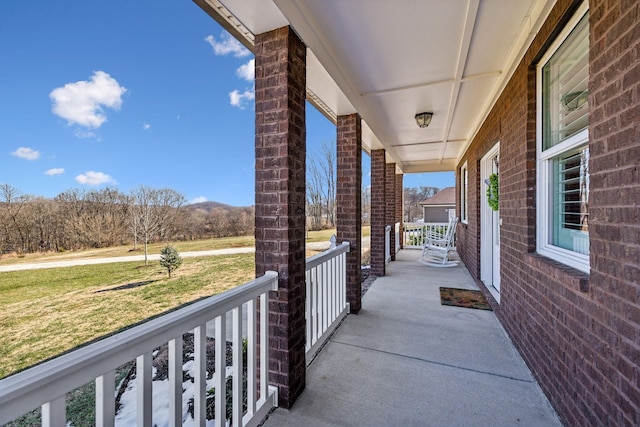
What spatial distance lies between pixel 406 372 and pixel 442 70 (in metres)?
2.85

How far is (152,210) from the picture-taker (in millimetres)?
3367

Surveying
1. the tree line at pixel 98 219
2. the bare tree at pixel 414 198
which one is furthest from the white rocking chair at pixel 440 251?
the bare tree at pixel 414 198

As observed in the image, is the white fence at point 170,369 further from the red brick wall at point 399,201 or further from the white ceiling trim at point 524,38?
the red brick wall at point 399,201

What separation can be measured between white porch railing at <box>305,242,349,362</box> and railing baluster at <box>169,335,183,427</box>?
1280 mm

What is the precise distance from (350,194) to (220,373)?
2.47 metres

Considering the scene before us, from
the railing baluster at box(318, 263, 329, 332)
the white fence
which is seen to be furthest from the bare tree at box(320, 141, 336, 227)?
the white fence

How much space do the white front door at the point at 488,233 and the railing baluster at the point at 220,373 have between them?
12.5ft

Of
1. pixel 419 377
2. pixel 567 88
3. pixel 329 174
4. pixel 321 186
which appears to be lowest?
pixel 419 377

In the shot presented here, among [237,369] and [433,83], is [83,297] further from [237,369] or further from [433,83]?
[433,83]

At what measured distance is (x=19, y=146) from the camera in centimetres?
190

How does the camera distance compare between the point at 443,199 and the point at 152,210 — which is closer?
the point at 152,210

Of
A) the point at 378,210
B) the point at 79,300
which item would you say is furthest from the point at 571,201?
the point at 79,300

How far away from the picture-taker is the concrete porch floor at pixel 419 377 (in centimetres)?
179

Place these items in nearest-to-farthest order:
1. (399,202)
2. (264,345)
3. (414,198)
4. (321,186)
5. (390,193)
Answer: (264,345)
(390,193)
(399,202)
(321,186)
(414,198)
